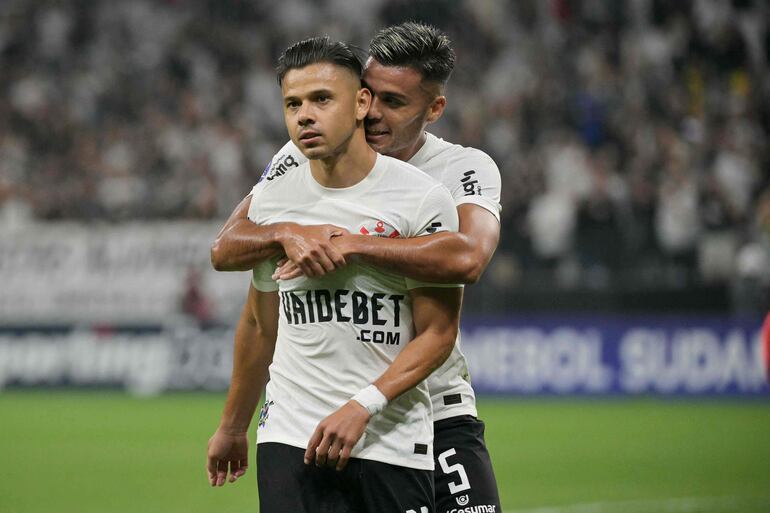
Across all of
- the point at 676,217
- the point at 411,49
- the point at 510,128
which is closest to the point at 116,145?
the point at 510,128

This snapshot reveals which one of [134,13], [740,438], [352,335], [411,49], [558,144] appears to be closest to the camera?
[352,335]

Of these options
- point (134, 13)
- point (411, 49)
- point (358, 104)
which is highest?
point (134, 13)

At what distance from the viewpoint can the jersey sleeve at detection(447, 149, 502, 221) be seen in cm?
436

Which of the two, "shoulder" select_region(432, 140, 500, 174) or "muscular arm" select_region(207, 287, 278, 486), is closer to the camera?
"muscular arm" select_region(207, 287, 278, 486)

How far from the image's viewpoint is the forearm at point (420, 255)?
3650 mm

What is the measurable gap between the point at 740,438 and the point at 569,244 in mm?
4940

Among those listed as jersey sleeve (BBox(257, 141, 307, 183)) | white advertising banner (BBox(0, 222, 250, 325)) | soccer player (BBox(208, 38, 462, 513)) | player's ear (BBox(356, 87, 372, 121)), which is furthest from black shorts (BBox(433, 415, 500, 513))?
white advertising banner (BBox(0, 222, 250, 325))

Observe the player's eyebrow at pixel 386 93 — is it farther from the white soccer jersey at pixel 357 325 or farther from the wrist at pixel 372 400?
the wrist at pixel 372 400

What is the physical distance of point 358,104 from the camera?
3.86 m

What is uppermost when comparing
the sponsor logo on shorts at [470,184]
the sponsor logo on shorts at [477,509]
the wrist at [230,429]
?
the sponsor logo on shorts at [470,184]

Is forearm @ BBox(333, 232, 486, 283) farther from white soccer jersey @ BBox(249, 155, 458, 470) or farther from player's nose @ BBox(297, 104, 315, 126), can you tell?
player's nose @ BBox(297, 104, 315, 126)

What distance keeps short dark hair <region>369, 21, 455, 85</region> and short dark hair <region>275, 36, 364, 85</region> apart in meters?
0.58

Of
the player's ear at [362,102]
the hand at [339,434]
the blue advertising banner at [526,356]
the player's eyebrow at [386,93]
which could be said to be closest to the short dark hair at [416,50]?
the player's eyebrow at [386,93]

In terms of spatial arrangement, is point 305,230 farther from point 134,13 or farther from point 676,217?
point 134,13
